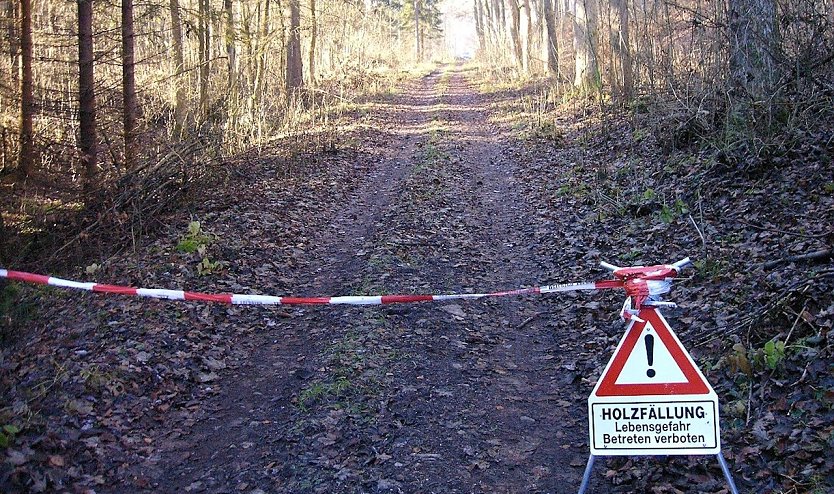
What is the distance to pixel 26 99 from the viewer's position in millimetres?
10820

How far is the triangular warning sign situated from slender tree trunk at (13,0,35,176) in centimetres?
934

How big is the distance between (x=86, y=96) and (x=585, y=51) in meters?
14.4

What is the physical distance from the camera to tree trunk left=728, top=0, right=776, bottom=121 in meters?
9.31

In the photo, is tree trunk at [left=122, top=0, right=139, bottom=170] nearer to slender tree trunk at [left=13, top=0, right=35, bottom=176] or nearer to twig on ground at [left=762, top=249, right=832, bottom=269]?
slender tree trunk at [left=13, top=0, right=35, bottom=176]

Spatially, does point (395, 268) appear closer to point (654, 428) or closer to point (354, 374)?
point (354, 374)

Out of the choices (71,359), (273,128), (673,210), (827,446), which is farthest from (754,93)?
(273,128)

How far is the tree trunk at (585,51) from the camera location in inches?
731

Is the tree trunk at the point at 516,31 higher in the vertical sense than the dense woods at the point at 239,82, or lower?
higher

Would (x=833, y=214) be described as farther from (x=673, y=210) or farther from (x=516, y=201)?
(x=516, y=201)

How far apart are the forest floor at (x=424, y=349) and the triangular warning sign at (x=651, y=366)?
3.17 feet

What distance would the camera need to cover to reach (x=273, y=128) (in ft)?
55.9

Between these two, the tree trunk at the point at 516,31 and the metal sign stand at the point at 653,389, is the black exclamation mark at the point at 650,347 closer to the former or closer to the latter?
the metal sign stand at the point at 653,389

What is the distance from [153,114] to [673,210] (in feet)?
39.2

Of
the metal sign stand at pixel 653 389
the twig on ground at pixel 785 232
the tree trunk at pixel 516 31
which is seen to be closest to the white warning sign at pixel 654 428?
the metal sign stand at pixel 653 389
